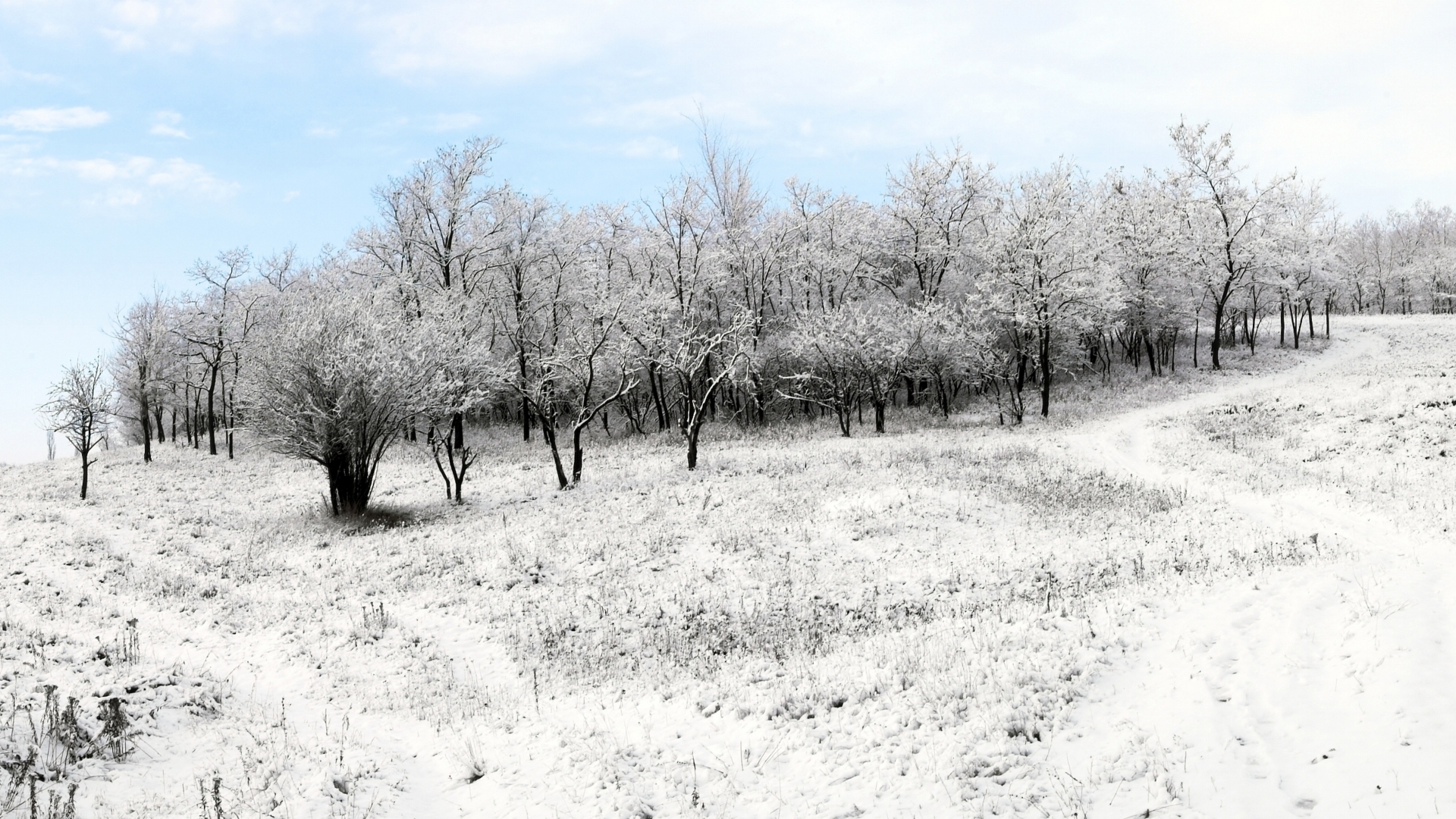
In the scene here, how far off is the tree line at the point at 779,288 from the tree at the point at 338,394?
3.75 m

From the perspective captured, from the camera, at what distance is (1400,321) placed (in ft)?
195

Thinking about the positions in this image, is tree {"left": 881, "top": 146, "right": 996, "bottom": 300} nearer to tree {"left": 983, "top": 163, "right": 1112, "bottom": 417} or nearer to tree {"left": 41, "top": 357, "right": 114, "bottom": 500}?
tree {"left": 983, "top": 163, "right": 1112, "bottom": 417}

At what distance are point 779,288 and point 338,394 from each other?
31.6 m

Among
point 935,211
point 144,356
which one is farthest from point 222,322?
point 935,211

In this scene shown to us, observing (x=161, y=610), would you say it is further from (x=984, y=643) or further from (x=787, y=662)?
(x=984, y=643)

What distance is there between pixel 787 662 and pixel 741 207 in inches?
1471

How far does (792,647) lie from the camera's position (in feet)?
35.4

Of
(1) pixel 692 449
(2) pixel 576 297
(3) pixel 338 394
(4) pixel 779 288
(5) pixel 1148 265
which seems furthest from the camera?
(4) pixel 779 288

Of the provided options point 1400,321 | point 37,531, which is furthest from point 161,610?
point 1400,321

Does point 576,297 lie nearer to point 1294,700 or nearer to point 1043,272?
point 1043,272

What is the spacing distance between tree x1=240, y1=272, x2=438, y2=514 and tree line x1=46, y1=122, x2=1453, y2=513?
148 inches

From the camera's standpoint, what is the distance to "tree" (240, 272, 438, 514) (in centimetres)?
2234

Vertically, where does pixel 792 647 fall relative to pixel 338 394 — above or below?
below

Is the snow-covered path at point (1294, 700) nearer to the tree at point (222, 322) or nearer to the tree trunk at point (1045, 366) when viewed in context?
the tree trunk at point (1045, 366)
